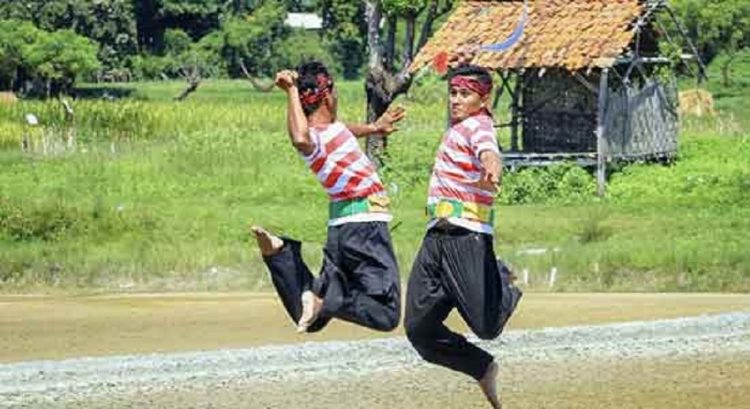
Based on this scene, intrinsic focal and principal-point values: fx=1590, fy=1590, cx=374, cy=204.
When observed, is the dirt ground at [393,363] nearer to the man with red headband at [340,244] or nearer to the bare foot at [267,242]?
the man with red headband at [340,244]

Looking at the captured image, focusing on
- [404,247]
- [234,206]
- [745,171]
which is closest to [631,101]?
[745,171]

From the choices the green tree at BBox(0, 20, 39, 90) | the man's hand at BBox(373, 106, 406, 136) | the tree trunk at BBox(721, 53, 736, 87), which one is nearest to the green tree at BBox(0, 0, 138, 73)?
the green tree at BBox(0, 20, 39, 90)

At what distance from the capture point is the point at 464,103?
761 cm

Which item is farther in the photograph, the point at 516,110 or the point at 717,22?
the point at 717,22

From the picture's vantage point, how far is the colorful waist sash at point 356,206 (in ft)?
24.9

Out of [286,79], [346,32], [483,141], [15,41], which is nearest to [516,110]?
[483,141]

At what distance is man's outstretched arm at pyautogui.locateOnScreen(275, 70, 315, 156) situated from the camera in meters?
7.36

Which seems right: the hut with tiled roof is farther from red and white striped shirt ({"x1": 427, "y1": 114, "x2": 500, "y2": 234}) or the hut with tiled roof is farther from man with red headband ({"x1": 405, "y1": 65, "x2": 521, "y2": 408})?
red and white striped shirt ({"x1": 427, "y1": 114, "x2": 500, "y2": 234})

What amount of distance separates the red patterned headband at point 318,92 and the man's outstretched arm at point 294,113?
0.25ft

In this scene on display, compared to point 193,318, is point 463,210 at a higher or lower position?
higher

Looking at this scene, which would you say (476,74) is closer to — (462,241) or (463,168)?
(463,168)

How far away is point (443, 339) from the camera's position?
25.4 feet

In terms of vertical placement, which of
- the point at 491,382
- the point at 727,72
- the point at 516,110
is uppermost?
the point at 491,382

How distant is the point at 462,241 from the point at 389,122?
0.80 m
